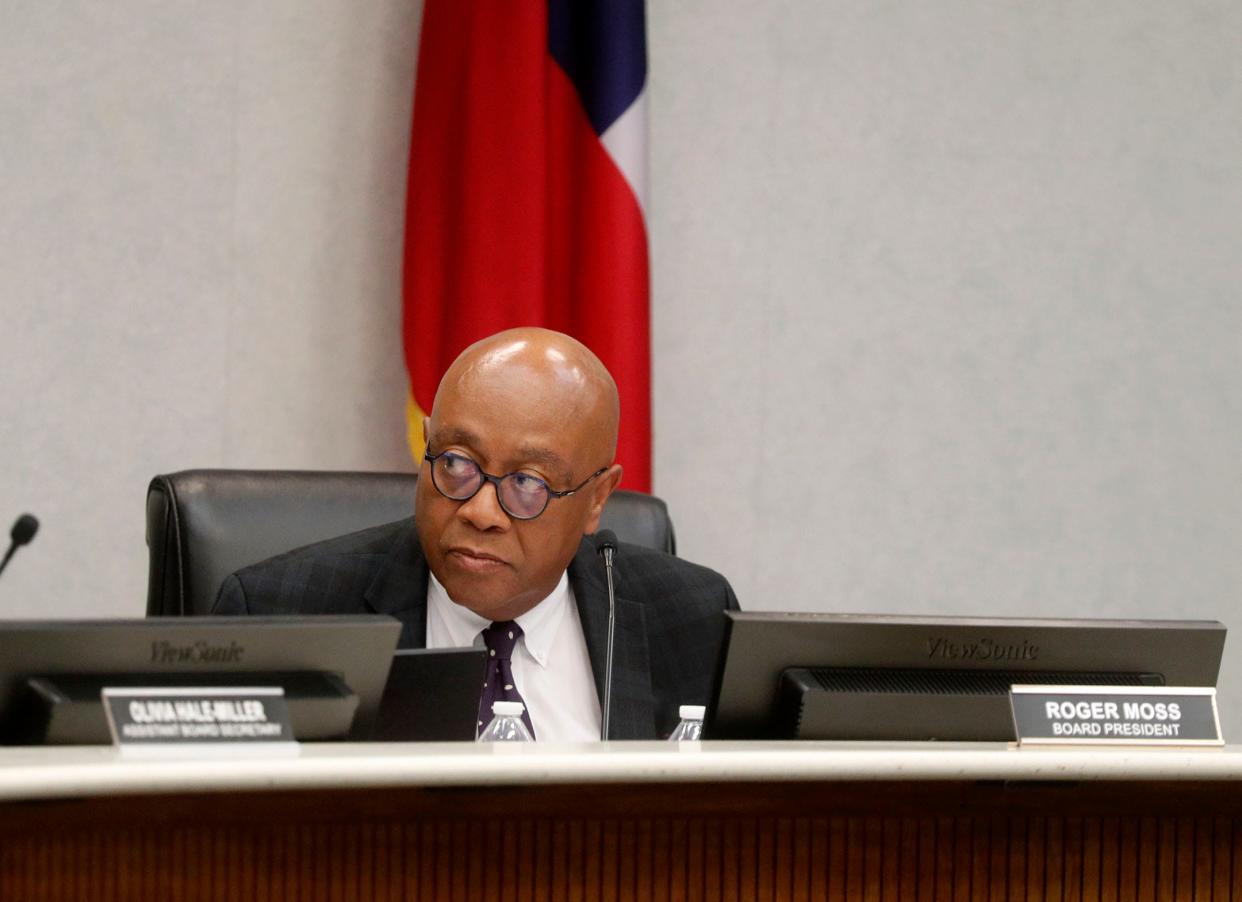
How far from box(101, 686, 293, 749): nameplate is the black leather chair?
964mm

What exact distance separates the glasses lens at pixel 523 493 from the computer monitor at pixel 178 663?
716mm

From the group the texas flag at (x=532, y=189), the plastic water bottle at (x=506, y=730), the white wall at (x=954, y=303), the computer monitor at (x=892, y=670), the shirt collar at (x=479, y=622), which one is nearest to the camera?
the computer monitor at (x=892, y=670)

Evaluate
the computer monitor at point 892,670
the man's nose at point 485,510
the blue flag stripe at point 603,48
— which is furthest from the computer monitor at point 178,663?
the blue flag stripe at point 603,48

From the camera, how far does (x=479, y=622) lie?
7.16 feet

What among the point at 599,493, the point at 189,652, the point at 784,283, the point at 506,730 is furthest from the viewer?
the point at 784,283

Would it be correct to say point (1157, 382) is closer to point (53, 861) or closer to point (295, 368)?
point (295, 368)

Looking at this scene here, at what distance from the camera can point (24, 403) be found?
3076mm

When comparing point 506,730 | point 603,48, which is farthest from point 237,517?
point 603,48

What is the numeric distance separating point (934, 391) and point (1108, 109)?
2.72ft

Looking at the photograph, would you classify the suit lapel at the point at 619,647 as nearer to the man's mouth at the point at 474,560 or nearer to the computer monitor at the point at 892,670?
the man's mouth at the point at 474,560

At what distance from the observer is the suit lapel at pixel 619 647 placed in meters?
2.12

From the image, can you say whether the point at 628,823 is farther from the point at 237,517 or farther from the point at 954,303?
the point at 954,303

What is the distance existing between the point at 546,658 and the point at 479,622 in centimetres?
11

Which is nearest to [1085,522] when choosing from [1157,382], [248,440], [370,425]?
[1157,382]
